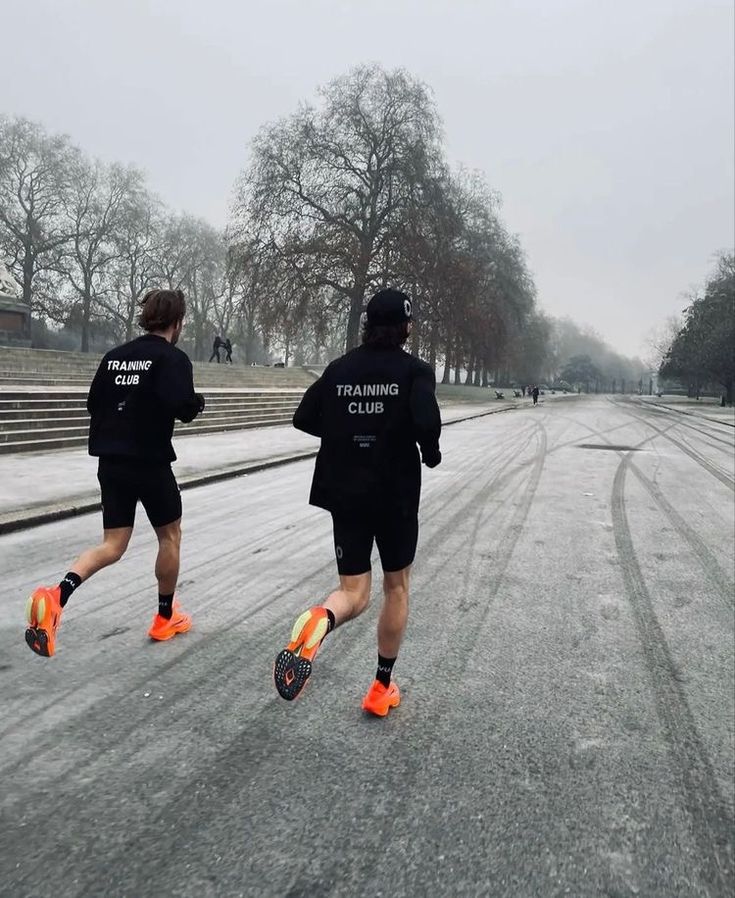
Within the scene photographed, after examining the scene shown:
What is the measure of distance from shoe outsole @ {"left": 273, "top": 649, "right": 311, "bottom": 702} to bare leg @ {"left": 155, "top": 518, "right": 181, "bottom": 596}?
136 centimetres

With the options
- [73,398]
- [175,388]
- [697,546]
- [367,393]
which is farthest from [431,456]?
[73,398]

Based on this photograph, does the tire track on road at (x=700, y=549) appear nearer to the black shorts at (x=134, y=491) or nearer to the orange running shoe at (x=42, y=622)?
the black shorts at (x=134, y=491)

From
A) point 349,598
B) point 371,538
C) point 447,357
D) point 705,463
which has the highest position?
point 447,357

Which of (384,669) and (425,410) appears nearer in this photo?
(425,410)

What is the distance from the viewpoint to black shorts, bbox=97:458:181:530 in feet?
10.9

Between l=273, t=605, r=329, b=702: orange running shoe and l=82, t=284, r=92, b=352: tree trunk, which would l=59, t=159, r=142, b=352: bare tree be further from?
l=273, t=605, r=329, b=702: orange running shoe

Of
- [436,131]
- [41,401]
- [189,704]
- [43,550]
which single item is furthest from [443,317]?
[189,704]

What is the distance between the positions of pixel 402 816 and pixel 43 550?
441 cm

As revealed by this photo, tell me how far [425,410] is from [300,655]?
1.03 meters

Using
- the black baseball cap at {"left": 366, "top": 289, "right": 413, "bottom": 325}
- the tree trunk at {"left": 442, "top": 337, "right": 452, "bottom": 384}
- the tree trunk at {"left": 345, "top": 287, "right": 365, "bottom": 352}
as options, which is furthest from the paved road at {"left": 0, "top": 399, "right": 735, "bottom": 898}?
the tree trunk at {"left": 442, "top": 337, "right": 452, "bottom": 384}

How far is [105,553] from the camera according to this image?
341cm

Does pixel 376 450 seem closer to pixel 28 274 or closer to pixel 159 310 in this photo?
pixel 159 310

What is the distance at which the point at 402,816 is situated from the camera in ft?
6.98

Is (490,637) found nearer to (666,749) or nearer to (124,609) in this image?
(666,749)
